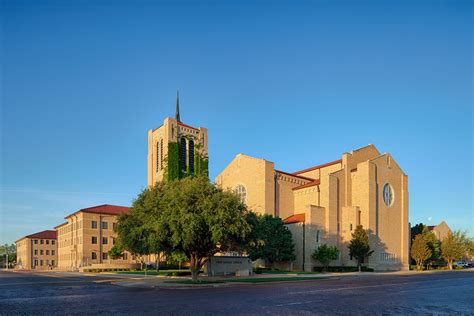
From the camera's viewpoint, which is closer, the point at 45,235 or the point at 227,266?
the point at 227,266

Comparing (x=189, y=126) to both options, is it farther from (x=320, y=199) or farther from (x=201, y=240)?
(x=201, y=240)

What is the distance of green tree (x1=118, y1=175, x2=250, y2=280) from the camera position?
31109 millimetres

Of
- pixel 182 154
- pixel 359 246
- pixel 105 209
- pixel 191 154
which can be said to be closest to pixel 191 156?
pixel 191 154

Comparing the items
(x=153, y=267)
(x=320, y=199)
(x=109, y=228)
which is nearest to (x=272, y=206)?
(x=320, y=199)

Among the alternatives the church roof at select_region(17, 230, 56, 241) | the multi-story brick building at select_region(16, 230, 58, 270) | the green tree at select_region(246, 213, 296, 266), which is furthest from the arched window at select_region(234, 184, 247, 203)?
the church roof at select_region(17, 230, 56, 241)

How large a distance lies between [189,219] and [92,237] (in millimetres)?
57271

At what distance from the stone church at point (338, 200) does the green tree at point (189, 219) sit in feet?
81.9

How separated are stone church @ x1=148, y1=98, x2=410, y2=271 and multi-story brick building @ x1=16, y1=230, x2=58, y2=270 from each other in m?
76.6

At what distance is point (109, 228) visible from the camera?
84375 millimetres

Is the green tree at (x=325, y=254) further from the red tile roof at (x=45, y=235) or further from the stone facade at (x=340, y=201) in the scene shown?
the red tile roof at (x=45, y=235)

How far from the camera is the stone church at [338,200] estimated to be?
59.1 meters

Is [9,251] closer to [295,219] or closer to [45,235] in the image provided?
[45,235]

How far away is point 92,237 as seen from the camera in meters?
81.4

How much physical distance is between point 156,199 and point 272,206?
3041 cm
